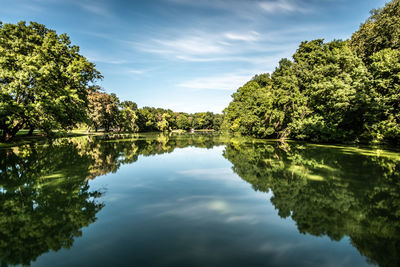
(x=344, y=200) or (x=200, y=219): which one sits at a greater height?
(x=344, y=200)

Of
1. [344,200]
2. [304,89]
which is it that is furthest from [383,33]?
[344,200]

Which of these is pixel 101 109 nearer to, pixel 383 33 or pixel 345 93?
pixel 345 93

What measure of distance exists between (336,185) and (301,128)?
21.6 meters

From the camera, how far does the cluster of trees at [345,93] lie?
21031 millimetres

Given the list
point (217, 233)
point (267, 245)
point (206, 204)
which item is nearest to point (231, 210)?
point (206, 204)

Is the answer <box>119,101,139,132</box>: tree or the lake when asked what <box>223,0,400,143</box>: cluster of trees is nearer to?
the lake

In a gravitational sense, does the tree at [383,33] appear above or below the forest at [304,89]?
above

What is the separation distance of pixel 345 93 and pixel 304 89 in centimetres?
1031

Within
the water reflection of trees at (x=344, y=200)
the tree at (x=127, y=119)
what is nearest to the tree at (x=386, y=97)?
the water reflection of trees at (x=344, y=200)

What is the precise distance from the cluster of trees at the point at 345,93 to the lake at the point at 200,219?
1570 centimetres

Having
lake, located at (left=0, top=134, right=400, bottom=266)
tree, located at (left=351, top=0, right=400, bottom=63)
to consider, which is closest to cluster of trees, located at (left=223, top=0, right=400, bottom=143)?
tree, located at (left=351, top=0, right=400, bottom=63)

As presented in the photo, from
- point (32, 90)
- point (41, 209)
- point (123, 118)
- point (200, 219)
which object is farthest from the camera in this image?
point (123, 118)

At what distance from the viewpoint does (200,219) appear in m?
5.57

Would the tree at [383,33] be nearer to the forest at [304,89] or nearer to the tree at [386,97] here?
the forest at [304,89]
